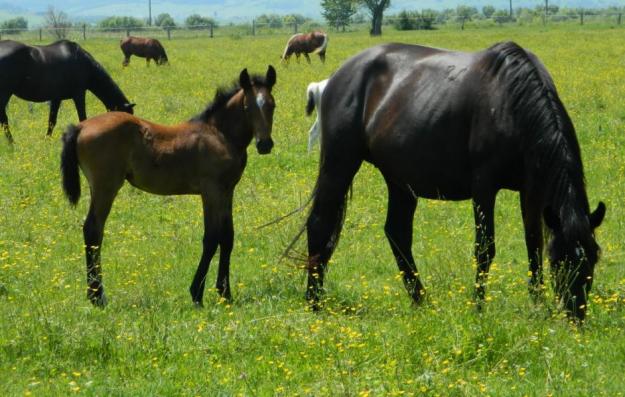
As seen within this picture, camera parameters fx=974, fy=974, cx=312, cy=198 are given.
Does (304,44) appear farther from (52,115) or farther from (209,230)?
(209,230)

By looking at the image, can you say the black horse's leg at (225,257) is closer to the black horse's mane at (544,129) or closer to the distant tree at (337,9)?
the black horse's mane at (544,129)

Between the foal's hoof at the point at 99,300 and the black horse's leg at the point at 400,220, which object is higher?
the black horse's leg at the point at 400,220

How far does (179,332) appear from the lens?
6340mm

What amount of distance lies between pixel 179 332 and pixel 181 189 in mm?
1837

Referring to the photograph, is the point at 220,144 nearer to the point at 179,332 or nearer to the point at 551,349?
the point at 179,332

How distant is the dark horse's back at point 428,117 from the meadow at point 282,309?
72cm

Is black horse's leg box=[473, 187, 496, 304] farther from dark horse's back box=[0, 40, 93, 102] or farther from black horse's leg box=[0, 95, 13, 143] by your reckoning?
dark horse's back box=[0, 40, 93, 102]

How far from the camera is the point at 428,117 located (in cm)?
739

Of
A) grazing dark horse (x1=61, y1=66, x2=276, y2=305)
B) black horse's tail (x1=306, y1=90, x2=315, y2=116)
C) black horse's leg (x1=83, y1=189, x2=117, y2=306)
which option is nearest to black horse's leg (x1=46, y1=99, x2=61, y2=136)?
black horse's tail (x1=306, y1=90, x2=315, y2=116)

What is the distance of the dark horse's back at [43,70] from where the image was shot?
16312 mm

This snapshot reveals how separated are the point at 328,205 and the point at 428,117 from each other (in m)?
1.22

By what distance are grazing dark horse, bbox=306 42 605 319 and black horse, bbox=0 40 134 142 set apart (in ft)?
30.1

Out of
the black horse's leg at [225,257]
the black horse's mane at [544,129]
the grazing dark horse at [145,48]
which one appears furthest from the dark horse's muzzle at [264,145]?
the grazing dark horse at [145,48]

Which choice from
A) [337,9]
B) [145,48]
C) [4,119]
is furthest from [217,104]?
[337,9]
